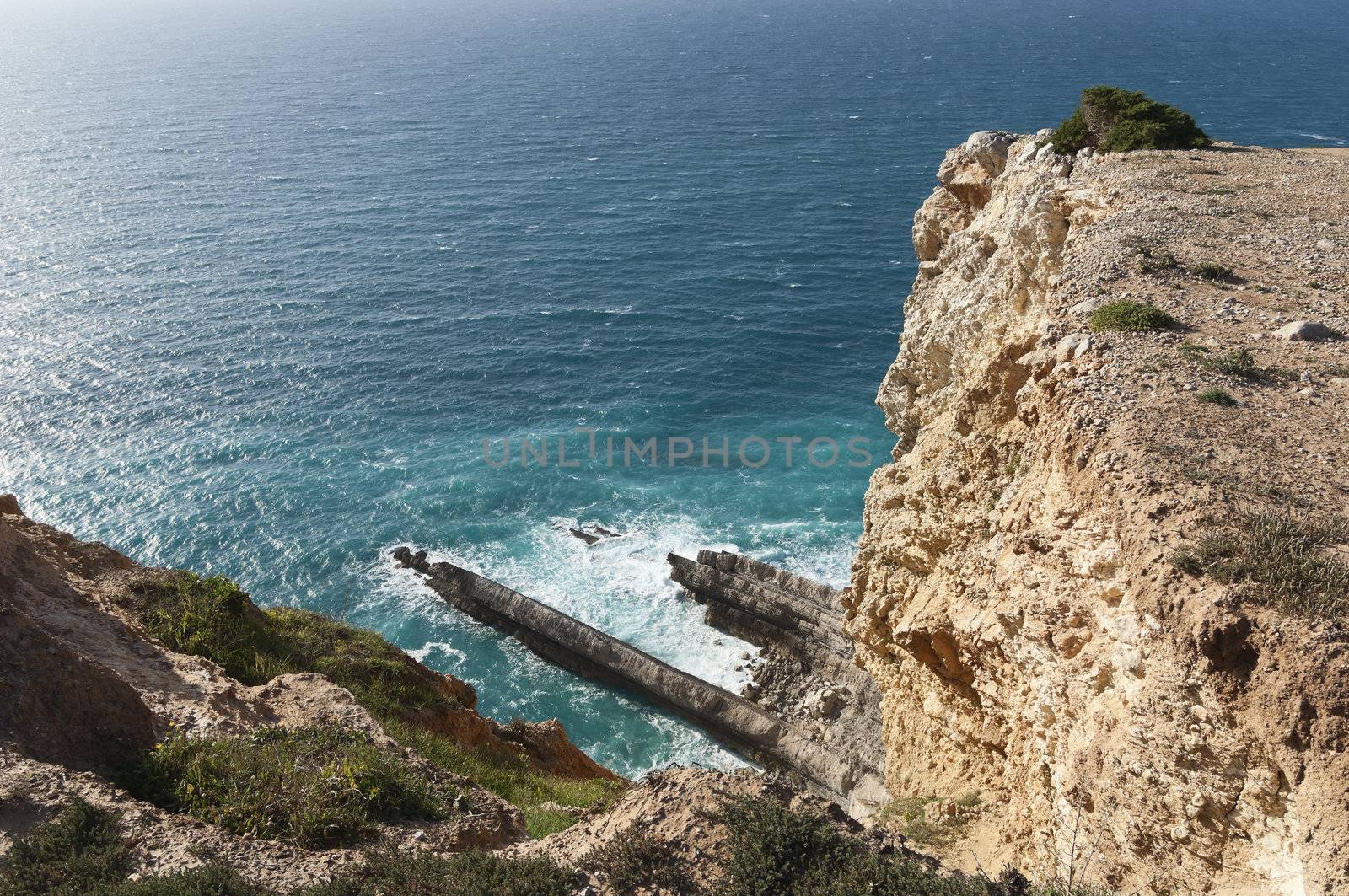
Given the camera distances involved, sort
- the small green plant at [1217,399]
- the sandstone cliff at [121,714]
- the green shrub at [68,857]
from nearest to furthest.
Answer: the green shrub at [68,857], the sandstone cliff at [121,714], the small green plant at [1217,399]

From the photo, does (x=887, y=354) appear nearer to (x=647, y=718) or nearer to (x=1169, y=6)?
(x=647, y=718)

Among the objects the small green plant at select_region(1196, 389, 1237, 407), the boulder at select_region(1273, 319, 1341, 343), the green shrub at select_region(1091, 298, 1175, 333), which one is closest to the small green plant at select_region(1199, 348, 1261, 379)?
the small green plant at select_region(1196, 389, 1237, 407)

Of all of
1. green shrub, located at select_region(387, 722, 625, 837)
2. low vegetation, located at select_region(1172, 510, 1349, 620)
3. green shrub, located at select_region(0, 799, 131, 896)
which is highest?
low vegetation, located at select_region(1172, 510, 1349, 620)

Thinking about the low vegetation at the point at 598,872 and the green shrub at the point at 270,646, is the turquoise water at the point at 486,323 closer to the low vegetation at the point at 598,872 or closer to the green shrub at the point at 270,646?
the green shrub at the point at 270,646

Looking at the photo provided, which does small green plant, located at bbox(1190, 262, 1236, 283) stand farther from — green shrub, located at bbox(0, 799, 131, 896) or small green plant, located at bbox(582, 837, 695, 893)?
green shrub, located at bbox(0, 799, 131, 896)

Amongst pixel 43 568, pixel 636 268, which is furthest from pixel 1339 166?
pixel 636 268

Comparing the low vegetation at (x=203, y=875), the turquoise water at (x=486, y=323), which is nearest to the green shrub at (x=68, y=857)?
the low vegetation at (x=203, y=875)

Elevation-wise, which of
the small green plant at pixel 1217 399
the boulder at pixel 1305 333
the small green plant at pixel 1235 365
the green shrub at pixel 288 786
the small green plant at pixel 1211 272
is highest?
the small green plant at pixel 1211 272
